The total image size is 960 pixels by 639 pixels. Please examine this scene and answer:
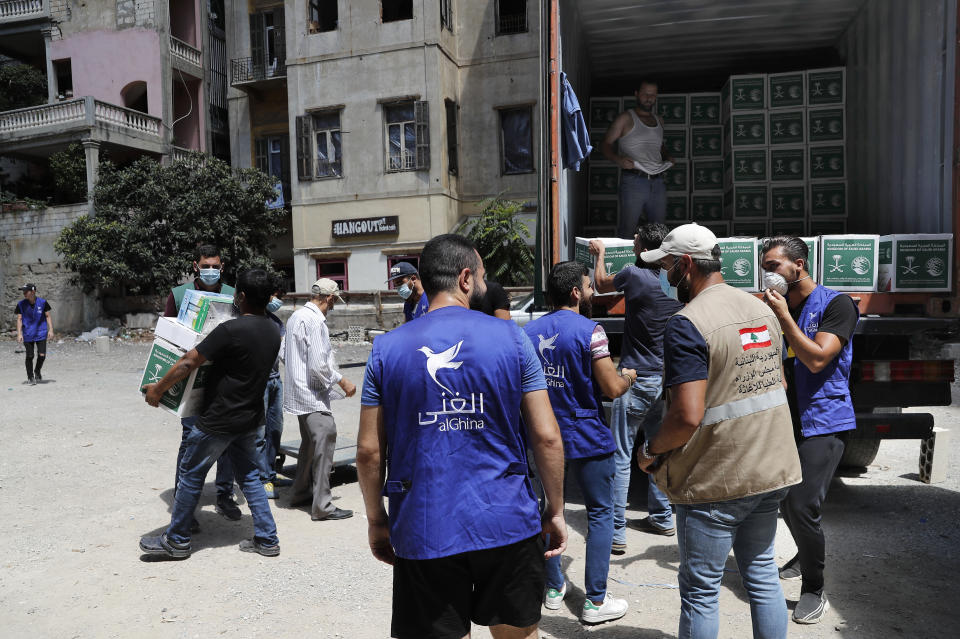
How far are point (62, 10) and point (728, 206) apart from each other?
84.9 feet

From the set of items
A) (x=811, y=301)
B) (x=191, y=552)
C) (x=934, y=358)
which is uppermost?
(x=811, y=301)

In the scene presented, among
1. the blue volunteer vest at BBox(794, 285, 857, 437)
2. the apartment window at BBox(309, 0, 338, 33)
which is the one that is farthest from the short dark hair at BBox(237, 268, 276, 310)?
the apartment window at BBox(309, 0, 338, 33)

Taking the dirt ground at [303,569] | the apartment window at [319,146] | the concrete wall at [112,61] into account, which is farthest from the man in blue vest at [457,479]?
the concrete wall at [112,61]

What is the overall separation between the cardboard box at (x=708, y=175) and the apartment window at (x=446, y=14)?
1422cm

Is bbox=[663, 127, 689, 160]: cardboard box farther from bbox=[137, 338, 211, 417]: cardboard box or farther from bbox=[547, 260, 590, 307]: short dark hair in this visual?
bbox=[137, 338, 211, 417]: cardboard box

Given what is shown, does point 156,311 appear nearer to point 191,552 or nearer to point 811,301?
point 191,552

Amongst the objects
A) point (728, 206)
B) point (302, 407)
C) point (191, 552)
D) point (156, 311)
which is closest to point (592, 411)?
point (302, 407)

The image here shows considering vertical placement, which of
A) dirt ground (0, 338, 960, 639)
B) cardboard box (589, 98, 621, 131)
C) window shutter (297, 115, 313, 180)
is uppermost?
window shutter (297, 115, 313, 180)

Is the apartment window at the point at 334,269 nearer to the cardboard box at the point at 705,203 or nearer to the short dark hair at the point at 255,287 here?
the cardboard box at the point at 705,203

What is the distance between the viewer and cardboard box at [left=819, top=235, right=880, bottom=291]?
468 cm

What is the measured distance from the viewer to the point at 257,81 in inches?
859

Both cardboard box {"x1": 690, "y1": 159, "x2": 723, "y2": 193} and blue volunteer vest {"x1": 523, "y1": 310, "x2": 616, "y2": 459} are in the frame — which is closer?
blue volunteer vest {"x1": 523, "y1": 310, "x2": 616, "y2": 459}

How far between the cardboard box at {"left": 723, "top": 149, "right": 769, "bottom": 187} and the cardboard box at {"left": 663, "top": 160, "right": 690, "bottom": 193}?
1.51ft

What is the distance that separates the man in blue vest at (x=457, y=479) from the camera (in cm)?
212
